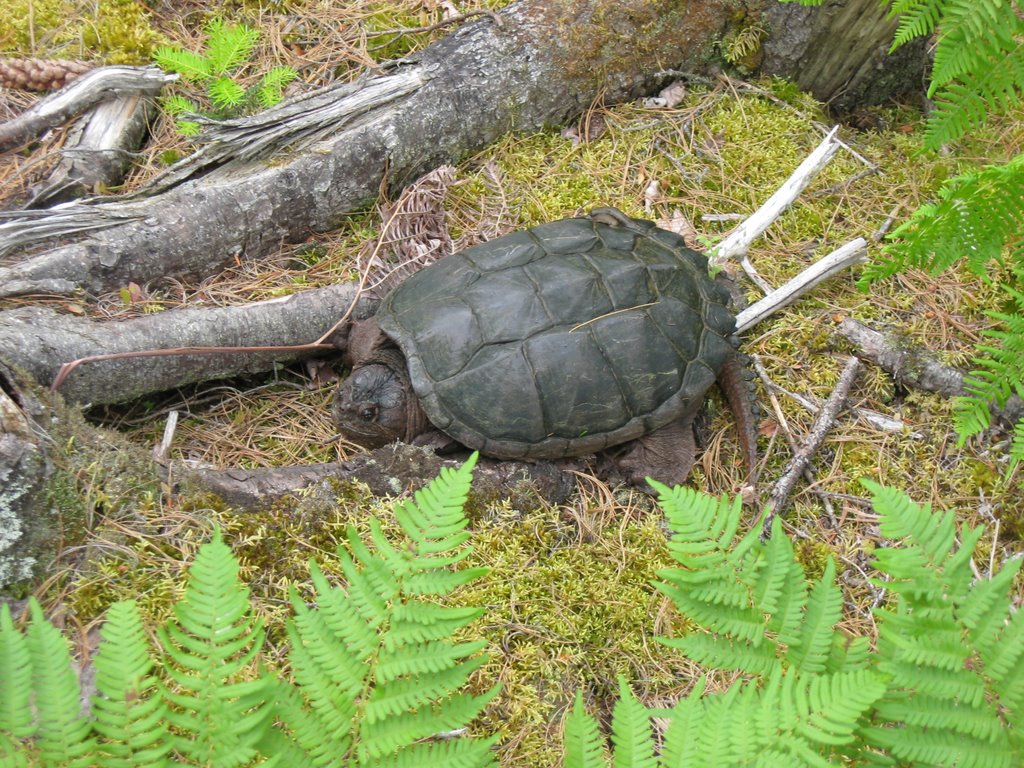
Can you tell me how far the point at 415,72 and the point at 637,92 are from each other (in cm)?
Result: 149

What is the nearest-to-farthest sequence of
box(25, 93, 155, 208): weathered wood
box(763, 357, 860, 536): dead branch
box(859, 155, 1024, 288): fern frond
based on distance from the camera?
box(859, 155, 1024, 288): fern frond
box(763, 357, 860, 536): dead branch
box(25, 93, 155, 208): weathered wood

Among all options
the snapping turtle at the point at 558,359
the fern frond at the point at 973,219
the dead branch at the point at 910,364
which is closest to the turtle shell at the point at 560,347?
the snapping turtle at the point at 558,359

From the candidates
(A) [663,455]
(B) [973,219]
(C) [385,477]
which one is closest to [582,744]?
(C) [385,477]

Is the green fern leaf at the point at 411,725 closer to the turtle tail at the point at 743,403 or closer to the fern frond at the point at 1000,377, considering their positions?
the turtle tail at the point at 743,403

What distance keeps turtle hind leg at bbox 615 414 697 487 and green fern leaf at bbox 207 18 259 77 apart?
3.37 m

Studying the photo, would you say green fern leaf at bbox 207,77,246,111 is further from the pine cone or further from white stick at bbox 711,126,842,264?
white stick at bbox 711,126,842,264

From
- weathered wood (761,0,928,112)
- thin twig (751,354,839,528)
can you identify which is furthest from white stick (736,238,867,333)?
weathered wood (761,0,928,112)

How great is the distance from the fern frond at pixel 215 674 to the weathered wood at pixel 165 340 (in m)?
1.75

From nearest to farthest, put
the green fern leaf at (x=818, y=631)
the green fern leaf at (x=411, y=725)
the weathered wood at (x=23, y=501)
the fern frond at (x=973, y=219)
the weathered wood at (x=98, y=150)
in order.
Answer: the green fern leaf at (x=411, y=725) < the green fern leaf at (x=818, y=631) < the weathered wood at (x=23, y=501) < the fern frond at (x=973, y=219) < the weathered wood at (x=98, y=150)

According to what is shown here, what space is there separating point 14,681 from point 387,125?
327 cm

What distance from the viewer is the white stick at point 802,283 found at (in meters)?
3.74

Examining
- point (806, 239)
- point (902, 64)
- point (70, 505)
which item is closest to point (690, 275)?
point (806, 239)

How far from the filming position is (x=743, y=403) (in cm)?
345

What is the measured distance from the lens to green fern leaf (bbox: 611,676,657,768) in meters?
1.84
